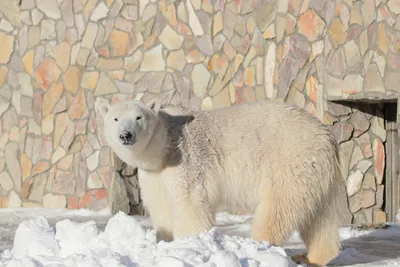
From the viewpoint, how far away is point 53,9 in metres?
11.4

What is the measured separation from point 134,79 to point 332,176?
17.8ft

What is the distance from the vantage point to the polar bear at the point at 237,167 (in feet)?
18.2

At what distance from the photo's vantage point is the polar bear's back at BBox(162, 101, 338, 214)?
18.6 ft

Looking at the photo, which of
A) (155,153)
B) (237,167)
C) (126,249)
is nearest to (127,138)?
(155,153)

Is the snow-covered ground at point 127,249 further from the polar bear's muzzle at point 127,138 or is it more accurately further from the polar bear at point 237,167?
the polar bear's muzzle at point 127,138

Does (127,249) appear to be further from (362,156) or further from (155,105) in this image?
(362,156)

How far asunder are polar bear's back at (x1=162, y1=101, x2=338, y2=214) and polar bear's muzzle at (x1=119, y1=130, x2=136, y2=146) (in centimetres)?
37

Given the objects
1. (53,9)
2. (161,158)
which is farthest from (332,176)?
(53,9)

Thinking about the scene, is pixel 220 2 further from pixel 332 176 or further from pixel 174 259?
pixel 174 259

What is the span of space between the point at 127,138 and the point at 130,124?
12 cm

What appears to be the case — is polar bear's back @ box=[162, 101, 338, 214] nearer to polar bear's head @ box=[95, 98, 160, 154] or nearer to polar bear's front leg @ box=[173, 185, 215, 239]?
polar bear's front leg @ box=[173, 185, 215, 239]

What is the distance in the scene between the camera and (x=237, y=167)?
574 centimetres

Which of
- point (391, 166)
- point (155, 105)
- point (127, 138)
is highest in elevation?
point (155, 105)

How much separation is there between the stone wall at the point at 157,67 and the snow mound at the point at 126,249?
15.6ft
